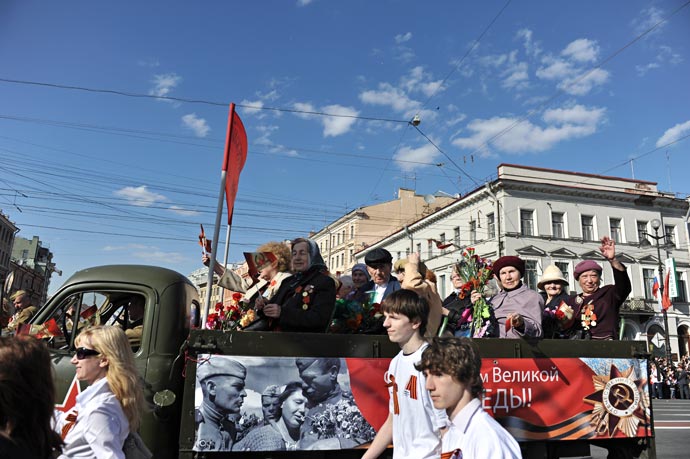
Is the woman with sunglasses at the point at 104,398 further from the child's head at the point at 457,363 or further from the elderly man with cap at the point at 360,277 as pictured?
the elderly man with cap at the point at 360,277

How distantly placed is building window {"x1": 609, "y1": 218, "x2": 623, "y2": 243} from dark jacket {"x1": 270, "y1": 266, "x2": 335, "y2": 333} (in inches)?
1612

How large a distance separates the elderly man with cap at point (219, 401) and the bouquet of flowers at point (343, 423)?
0.67m

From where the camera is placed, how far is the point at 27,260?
90.4 metres

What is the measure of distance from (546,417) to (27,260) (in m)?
104

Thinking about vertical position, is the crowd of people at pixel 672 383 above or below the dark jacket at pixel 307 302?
below

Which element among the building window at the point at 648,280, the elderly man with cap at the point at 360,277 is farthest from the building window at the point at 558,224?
the elderly man with cap at the point at 360,277

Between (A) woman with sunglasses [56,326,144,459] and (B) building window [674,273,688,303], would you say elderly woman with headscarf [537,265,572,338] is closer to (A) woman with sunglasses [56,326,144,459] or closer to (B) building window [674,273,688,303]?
(A) woman with sunglasses [56,326,144,459]

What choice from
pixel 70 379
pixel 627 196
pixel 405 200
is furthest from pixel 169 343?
pixel 405 200

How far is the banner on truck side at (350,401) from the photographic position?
3925 millimetres

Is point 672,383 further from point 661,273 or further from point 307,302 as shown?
point 307,302

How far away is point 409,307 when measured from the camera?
3.28 meters

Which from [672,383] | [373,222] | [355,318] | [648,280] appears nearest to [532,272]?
[648,280]

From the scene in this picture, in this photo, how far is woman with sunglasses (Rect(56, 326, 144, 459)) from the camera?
101 inches

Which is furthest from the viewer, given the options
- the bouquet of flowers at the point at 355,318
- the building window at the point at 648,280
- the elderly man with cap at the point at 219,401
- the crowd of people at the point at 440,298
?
the building window at the point at 648,280
